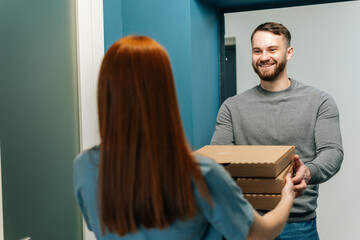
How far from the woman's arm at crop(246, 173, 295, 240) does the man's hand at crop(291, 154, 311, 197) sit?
0.70 feet

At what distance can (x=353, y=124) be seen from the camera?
6.76 feet

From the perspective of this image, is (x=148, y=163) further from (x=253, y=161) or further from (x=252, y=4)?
(x=252, y=4)

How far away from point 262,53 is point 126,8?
0.64 meters

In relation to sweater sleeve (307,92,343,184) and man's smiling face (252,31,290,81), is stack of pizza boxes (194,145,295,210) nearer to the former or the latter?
sweater sleeve (307,92,343,184)

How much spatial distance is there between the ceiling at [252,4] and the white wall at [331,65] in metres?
0.05

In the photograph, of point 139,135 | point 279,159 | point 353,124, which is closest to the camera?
point 139,135

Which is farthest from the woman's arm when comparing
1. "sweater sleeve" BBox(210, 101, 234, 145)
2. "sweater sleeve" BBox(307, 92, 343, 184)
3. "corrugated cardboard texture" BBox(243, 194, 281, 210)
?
"sweater sleeve" BBox(210, 101, 234, 145)

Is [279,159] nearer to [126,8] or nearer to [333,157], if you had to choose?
[333,157]

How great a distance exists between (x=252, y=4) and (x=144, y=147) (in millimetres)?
1487

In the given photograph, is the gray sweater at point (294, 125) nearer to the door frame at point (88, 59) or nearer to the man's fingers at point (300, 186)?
the man's fingers at point (300, 186)

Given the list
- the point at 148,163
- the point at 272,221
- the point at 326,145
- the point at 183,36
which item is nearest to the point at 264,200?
the point at 272,221

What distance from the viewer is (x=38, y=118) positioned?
1414 millimetres

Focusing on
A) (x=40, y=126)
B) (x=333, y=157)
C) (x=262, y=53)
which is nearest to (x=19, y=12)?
(x=40, y=126)

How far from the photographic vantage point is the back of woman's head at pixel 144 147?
0.73m
